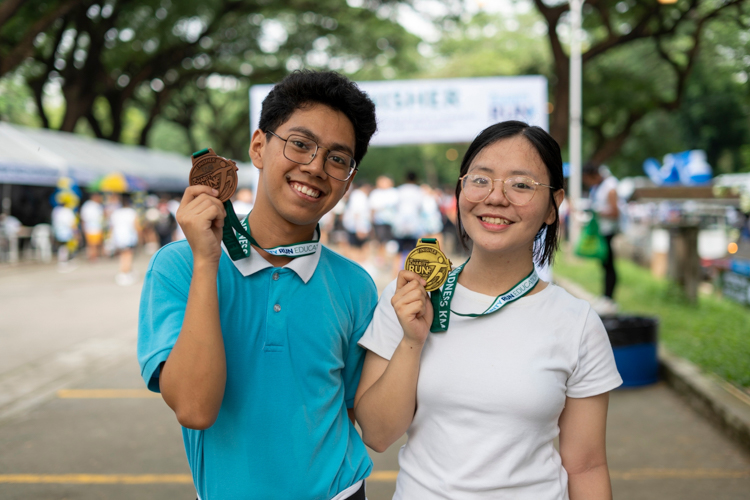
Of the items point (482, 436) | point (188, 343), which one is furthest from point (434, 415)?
point (188, 343)

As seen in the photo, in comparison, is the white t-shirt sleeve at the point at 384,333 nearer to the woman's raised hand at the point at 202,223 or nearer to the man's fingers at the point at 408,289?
the man's fingers at the point at 408,289

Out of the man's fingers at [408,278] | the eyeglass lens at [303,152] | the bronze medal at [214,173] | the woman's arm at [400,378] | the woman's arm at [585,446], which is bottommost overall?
the woman's arm at [585,446]

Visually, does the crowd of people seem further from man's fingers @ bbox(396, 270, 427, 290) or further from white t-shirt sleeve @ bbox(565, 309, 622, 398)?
white t-shirt sleeve @ bbox(565, 309, 622, 398)

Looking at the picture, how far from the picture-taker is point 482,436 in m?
1.68

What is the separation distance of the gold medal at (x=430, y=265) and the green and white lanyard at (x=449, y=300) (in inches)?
1.5

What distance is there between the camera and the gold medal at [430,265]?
5.57 feet

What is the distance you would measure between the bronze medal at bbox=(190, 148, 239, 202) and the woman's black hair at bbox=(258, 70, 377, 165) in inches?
9.7

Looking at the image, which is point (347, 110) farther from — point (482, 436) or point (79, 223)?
point (79, 223)

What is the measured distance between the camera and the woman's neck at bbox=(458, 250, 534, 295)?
1.81m

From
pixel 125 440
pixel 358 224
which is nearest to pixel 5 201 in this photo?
pixel 358 224

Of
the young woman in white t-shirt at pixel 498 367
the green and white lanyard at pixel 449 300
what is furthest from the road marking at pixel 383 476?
the green and white lanyard at pixel 449 300

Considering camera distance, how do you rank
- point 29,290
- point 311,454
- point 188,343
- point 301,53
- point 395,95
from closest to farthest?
point 188,343, point 311,454, point 395,95, point 29,290, point 301,53

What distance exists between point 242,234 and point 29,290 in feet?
39.0

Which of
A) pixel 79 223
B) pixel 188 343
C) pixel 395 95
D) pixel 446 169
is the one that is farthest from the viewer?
pixel 446 169
